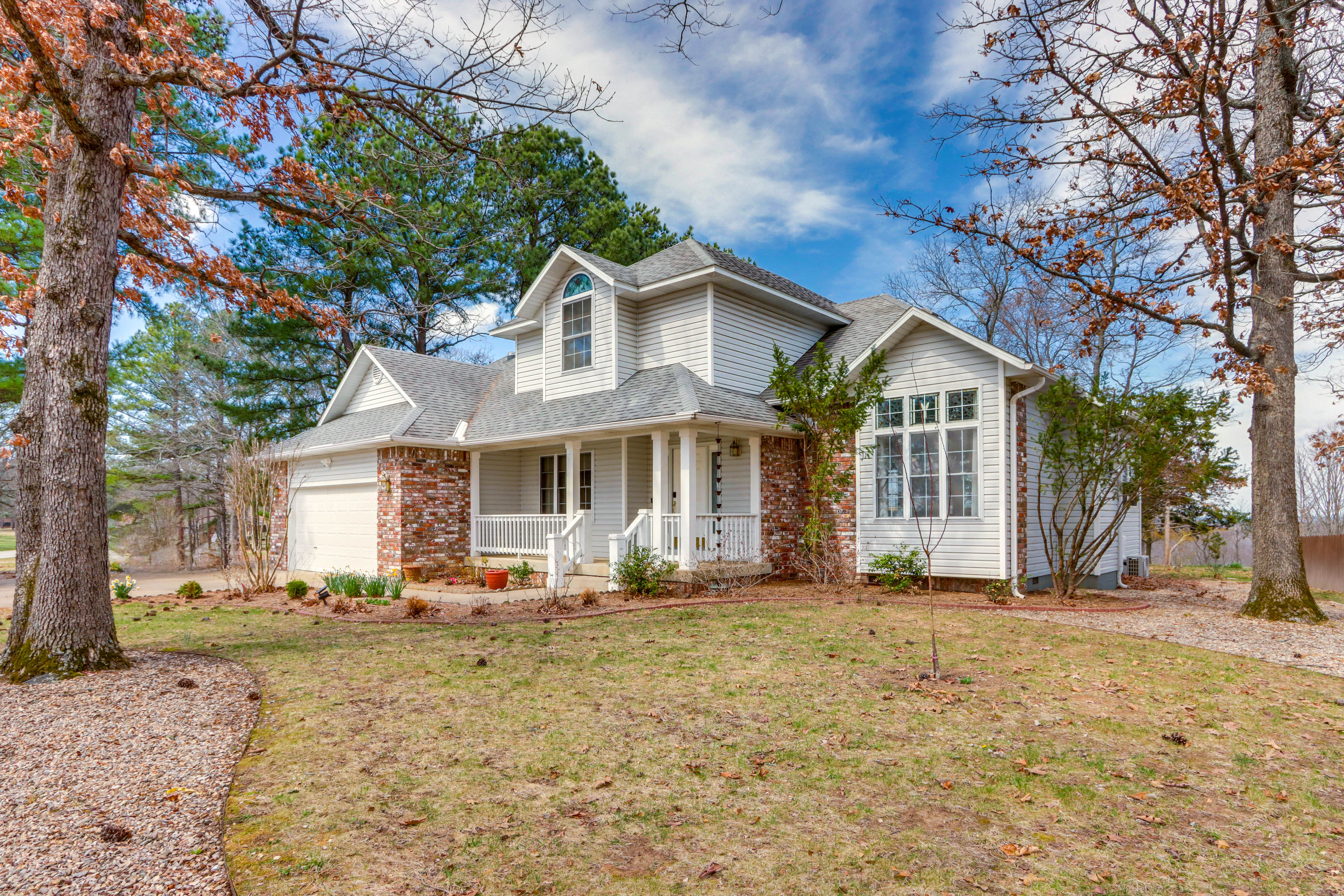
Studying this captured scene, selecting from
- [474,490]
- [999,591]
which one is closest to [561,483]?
[474,490]

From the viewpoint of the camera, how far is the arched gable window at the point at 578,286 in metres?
14.9

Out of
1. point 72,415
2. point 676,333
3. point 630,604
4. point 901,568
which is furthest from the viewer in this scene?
point 676,333

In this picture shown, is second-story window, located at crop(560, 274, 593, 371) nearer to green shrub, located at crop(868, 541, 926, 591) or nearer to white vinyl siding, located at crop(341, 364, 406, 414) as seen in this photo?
white vinyl siding, located at crop(341, 364, 406, 414)

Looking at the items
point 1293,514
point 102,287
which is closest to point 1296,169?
point 1293,514

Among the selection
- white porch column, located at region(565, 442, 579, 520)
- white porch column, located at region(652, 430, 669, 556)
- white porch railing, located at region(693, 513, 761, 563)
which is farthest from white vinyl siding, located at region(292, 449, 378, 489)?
white porch railing, located at region(693, 513, 761, 563)

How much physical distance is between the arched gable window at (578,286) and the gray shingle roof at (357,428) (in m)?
4.35

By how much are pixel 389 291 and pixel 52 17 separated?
1922 centimetres

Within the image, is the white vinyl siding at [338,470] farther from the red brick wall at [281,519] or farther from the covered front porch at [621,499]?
the covered front porch at [621,499]

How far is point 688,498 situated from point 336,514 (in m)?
9.65

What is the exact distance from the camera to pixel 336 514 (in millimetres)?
17016

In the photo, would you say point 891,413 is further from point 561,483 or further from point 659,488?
point 561,483

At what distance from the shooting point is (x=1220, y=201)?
28.4 ft

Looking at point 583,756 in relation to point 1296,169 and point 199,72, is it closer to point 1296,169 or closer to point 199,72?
point 199,72

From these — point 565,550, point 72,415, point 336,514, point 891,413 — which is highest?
point 891,413
